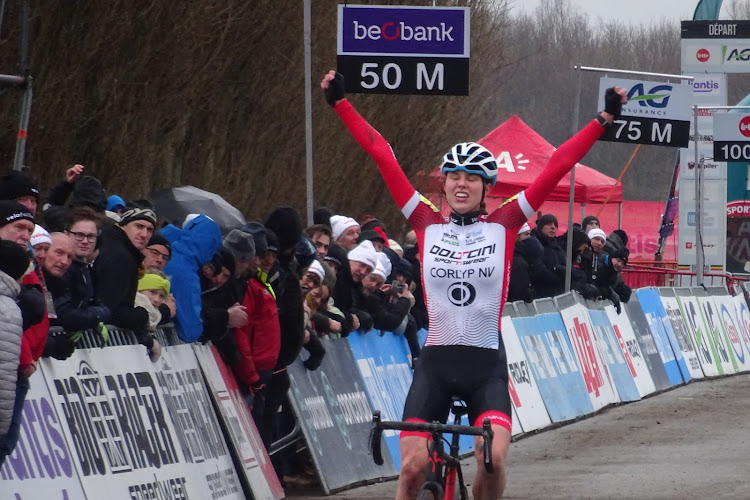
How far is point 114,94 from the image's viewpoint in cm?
1639

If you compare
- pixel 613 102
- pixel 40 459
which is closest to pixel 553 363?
pixel 613 102

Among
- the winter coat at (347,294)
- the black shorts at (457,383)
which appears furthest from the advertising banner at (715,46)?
the black shorts at (457,383)

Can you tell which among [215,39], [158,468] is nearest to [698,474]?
[158,468]

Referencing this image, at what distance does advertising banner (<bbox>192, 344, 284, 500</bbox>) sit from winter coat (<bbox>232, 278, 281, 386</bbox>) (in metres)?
0.16

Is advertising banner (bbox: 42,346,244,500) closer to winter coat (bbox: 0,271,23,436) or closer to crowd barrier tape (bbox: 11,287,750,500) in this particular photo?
crowd barrier tape (bbox: 11,287,750,500)

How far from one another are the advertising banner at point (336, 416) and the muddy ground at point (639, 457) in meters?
0.17

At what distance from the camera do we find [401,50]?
12.0 metres

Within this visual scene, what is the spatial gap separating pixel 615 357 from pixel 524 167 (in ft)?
33.0

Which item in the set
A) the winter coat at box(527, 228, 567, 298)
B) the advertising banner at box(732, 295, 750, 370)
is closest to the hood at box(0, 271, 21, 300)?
the winter coat at box(527, 228, 567, 298)

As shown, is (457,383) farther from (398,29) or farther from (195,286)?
(398,29)

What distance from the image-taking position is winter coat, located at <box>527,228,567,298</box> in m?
17.5

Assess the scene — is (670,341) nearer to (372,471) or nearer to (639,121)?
(639,121)

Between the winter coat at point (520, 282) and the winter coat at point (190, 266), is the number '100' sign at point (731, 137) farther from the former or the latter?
the winter coat at point (190, 266)

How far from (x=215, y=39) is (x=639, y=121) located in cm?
516
